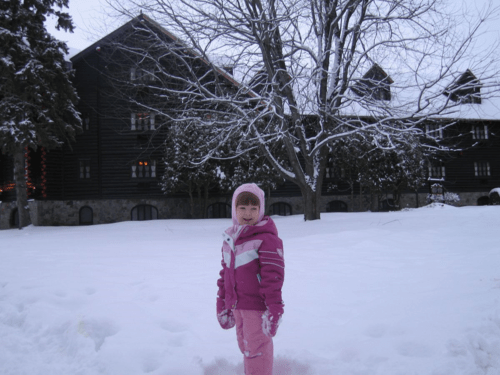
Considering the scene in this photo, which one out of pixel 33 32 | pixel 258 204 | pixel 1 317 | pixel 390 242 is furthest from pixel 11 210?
pixel 258 204

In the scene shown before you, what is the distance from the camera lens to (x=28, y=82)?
16.5 meters

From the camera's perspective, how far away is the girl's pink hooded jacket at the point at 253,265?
247 cm

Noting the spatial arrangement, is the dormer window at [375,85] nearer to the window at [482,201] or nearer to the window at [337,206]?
the window at [337,206]

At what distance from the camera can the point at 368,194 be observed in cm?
2434

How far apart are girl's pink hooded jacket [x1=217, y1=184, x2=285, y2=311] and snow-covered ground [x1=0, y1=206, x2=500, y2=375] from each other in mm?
931

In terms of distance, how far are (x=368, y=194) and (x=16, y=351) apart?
921 inches

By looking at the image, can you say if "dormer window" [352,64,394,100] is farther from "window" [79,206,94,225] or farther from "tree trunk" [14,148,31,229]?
"window" [79,206,94,225]

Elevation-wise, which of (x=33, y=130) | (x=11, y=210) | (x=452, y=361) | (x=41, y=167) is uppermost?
(x=33, y=130)

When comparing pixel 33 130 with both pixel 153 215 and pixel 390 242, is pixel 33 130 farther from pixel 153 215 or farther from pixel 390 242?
pixel 390 242

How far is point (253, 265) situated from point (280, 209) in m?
21.5

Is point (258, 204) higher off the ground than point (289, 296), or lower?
higher

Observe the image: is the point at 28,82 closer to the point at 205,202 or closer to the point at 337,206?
the point at 205,202

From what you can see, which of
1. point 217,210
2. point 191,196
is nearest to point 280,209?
point 217,210

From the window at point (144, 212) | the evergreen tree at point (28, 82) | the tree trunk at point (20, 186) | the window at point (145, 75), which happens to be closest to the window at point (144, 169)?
the window at point (144, 212)
